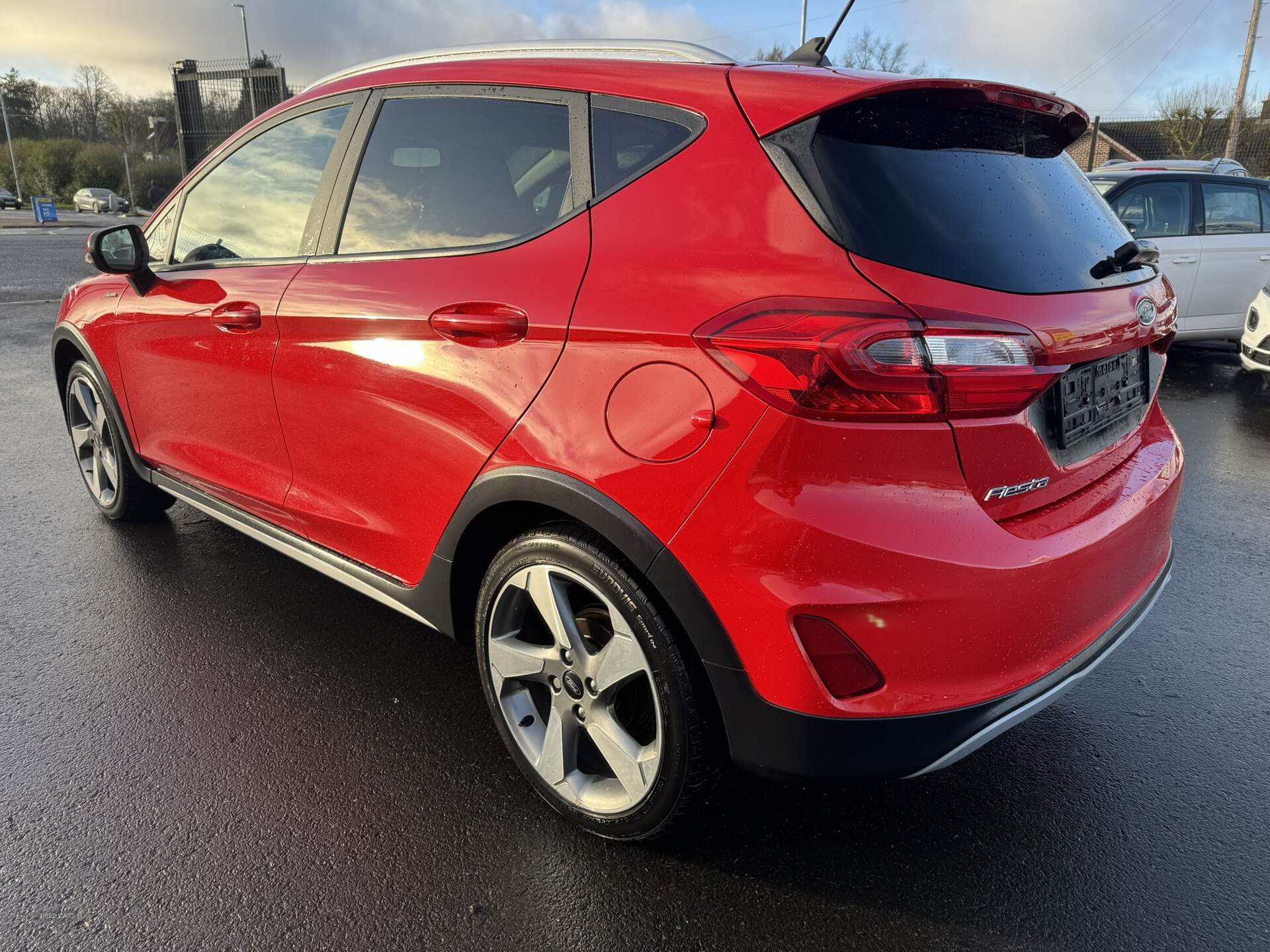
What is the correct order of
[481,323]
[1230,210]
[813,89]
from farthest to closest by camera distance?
[1230,210] → [481,323] → [813,89]

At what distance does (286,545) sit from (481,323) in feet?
4.34

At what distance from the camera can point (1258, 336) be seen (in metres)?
7.17

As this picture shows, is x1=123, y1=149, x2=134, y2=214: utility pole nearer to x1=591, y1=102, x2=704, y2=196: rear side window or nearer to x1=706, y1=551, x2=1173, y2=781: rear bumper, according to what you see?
x1=591, y1=102, x2=704, y2=196: rear side window

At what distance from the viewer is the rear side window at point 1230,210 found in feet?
27.1

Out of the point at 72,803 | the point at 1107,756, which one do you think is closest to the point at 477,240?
the point at 72,803

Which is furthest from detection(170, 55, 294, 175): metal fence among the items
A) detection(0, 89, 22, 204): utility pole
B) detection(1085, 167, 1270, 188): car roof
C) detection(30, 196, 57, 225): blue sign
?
detection(1085, 167, 1270, 188): car roof

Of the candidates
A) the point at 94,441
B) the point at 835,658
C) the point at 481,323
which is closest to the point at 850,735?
the point at 835,658

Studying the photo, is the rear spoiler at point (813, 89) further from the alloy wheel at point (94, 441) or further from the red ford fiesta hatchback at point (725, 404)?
the alloy wheel at point (94, 441)

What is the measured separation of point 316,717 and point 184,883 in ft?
2.32

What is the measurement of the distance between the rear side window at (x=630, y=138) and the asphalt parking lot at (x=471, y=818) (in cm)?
141

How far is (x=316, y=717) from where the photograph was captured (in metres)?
2.78

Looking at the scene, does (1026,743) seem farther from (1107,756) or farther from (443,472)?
(443,472)

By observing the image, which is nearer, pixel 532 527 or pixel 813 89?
pixel 813 89

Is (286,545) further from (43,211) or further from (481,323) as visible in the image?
(43,211)
